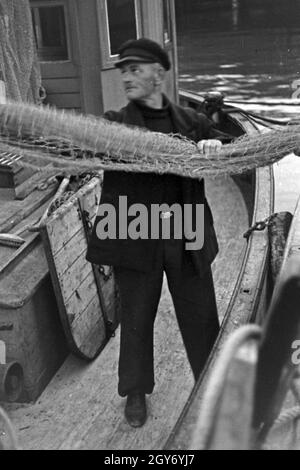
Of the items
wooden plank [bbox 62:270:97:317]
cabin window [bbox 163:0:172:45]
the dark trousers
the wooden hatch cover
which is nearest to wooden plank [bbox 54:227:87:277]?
the wooden hatch cover

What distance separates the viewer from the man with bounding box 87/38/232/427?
269cm

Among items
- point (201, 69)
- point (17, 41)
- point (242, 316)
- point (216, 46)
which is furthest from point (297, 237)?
point (216, 46)

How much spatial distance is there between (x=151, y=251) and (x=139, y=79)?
712 millimetres

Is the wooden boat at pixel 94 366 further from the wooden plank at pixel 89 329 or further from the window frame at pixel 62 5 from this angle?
the window frame at pixel 62 5

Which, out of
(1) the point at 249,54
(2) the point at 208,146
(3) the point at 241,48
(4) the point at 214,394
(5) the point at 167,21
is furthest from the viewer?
(3) the point at 241,48

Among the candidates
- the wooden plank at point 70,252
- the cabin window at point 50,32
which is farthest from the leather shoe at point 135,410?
the cabin window at point 50,32

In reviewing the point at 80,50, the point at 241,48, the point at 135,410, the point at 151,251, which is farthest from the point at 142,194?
the point at 241,48

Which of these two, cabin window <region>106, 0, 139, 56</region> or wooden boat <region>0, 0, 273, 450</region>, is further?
cabin window <region>106, 0, 139, 56</region>

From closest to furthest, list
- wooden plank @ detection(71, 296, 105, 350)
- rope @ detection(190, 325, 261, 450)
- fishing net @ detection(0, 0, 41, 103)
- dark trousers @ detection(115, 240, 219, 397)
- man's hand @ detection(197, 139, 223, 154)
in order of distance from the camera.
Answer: rope @ detection(190, 325, 261, 450), man's hand @ detection(197, 139, 223, 154), dark trousers @ detection(115, 240, 219, 397), wooden plank @ detection(71, 296, 105, 350), fishing net @ detection(0, 0, 41, 103)

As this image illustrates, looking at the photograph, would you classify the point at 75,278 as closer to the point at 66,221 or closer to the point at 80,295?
the point at 80,295

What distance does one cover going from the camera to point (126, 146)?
2586mm

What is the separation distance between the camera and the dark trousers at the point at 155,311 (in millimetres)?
2879

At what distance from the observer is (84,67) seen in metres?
5.21

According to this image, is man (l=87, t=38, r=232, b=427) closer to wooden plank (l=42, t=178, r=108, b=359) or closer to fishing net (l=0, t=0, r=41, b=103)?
wooden plank (l=42, t=178, r=108, b=359)
